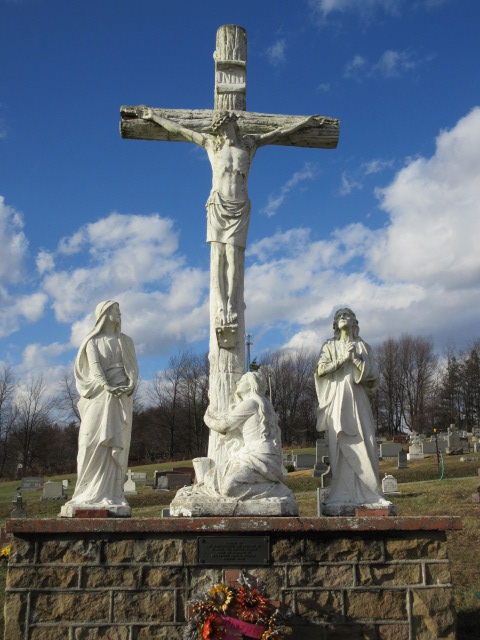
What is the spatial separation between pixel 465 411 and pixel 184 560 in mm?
48473

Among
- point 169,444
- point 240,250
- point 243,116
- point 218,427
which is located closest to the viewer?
point 218,427

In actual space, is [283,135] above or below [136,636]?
above

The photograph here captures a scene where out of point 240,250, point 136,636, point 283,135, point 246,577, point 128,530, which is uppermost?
point 283,135

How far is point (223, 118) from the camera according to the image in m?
6.66

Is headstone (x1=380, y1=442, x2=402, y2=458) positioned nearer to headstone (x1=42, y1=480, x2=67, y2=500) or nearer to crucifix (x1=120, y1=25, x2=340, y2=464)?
headstone (x1=42, y1=480, x2=67, y2=500)

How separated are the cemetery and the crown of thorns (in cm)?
82

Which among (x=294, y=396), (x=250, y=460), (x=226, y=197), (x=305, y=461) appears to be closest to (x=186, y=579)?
(x=250, y=460)

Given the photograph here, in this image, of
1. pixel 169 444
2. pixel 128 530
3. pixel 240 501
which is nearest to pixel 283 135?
pixel 240 501

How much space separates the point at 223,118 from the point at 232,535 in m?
4.34

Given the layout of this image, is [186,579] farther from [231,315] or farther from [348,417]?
[231,315]

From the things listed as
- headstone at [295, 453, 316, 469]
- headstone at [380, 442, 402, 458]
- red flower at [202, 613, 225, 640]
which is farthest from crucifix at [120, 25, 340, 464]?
headstone at [380, 442, 402, 458]

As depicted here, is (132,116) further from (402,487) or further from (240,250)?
(402,487)

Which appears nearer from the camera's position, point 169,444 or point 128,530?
point 128,530

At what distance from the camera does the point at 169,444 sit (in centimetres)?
4675
